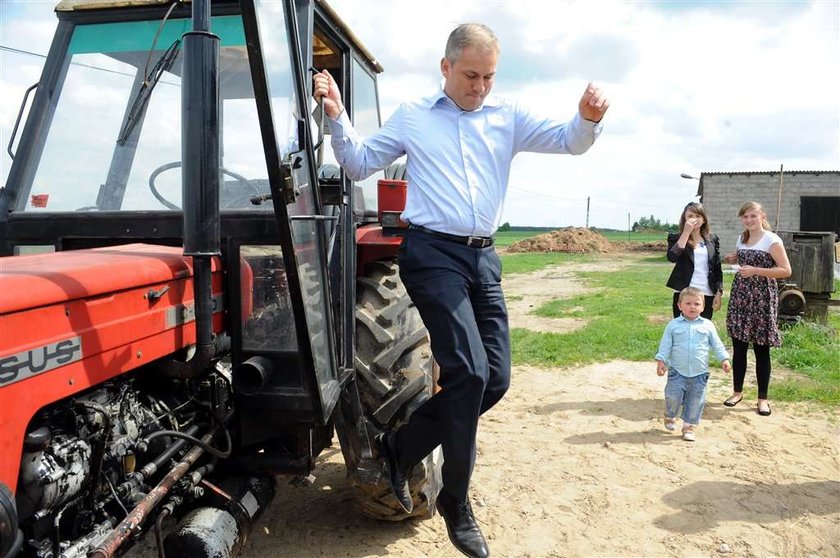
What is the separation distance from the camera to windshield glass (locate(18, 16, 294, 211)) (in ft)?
9.90

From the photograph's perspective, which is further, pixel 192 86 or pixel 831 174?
pixel 831 174

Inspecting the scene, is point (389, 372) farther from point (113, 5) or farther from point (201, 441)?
point (113, 5)

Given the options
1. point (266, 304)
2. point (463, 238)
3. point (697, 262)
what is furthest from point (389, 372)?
point (697, 262)

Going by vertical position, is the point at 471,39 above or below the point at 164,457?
above

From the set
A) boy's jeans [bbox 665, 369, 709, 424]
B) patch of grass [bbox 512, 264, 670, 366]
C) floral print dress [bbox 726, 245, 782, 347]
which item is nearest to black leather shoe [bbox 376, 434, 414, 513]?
boy's jeans [bbox 665, 369, 709, 424]

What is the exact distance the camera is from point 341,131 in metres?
2.62

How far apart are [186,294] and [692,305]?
155 inches

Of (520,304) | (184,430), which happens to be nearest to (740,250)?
(184,430)

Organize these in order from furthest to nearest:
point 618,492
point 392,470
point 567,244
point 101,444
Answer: point 567,244 → point 618,492 → point 392,470 → point 101,444

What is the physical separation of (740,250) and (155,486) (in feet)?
16.5

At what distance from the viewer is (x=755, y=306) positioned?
223 inches

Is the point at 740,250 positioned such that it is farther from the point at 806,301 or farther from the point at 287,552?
the point at 287,552

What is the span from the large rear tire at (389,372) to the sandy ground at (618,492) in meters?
0.26

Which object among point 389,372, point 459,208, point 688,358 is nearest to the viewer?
point 459,208
